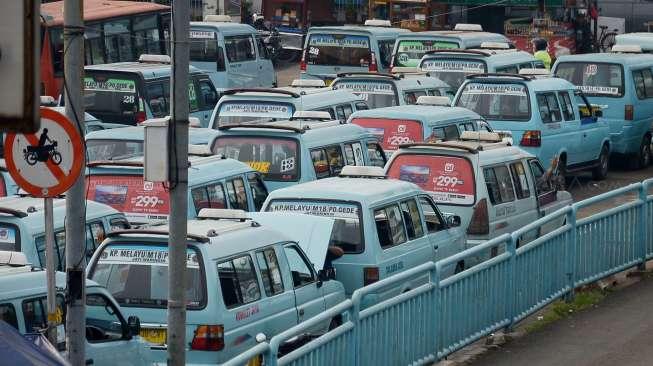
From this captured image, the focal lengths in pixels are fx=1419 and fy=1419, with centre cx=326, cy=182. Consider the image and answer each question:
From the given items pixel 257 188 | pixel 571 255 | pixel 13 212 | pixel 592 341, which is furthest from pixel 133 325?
pixel 257 188

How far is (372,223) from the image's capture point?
42.4 feet

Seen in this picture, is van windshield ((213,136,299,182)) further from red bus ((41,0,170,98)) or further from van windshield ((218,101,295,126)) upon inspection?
red bus ((41,0,170,98))

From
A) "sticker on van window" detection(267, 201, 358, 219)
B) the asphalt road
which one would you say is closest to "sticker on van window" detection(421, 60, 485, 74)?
the asphalt road

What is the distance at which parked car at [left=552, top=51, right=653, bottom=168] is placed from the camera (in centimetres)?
2492

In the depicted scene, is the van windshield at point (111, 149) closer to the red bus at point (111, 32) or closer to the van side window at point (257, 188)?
the van side window at point (257, 188)

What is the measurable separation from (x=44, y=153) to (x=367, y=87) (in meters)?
15.8

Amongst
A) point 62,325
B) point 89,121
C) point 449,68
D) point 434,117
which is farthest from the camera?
point 449,68

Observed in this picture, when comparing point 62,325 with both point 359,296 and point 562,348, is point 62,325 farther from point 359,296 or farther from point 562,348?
point 562,348

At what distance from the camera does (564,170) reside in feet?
73.9

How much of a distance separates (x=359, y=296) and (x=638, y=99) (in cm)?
1653

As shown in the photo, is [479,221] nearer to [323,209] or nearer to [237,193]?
[237,193]

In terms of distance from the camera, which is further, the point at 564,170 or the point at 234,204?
the point at 564,170

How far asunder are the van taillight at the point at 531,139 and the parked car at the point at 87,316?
12.6 m

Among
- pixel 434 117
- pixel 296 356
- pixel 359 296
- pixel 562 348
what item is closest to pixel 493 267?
pixel 562 348
